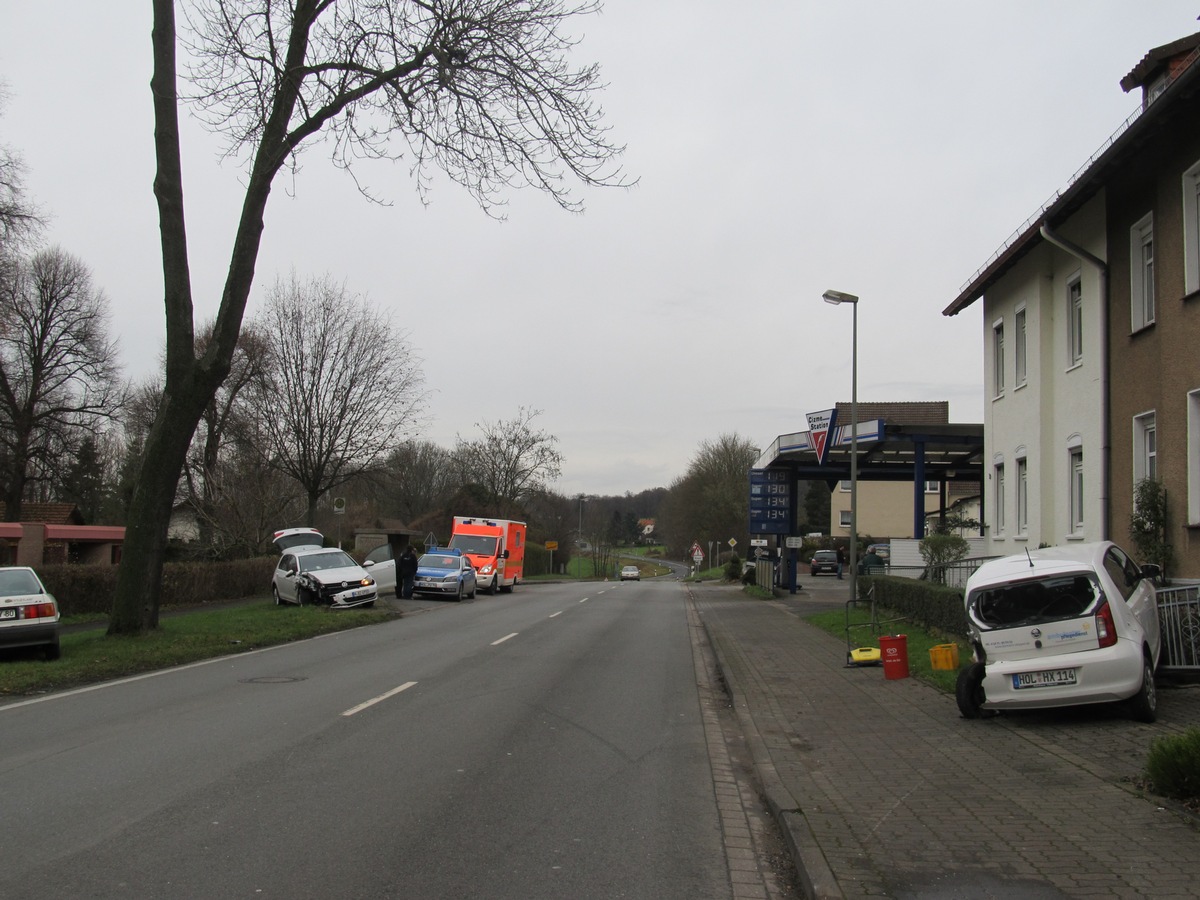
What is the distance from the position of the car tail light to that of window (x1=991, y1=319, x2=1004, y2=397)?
1462 cm

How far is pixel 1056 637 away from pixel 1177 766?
3.00 m

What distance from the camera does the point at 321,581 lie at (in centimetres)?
2581

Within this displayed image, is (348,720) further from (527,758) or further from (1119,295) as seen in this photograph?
(1119,295)

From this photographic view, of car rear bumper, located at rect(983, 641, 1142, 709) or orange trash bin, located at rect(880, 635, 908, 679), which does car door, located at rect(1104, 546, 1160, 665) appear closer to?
car rear bumper, located at rect(983, 641, 1142, 709)

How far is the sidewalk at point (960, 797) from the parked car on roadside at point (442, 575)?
21.3 m

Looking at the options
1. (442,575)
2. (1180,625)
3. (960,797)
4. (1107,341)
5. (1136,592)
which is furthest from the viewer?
(442,575)

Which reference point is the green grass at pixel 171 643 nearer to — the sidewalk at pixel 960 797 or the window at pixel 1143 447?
the sidewalk at pixel 960 797

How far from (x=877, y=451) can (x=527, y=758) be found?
80.7 feet

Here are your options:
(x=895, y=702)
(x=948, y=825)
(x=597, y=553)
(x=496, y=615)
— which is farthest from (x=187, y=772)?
(x=597, y=553)

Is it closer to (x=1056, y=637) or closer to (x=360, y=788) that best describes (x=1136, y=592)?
(x=1056, y=637)

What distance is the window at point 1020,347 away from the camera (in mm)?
21022

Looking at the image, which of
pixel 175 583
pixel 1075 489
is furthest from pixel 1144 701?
pixel 175 583

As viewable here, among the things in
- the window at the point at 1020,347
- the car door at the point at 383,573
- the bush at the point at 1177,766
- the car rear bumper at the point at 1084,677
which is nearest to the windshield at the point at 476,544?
the car door at the point at 383,573

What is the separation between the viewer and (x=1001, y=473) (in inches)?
894
